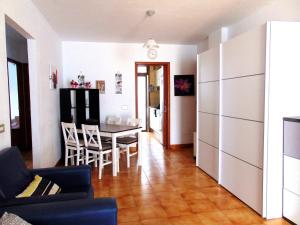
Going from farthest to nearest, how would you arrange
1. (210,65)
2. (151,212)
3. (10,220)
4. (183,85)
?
(183,85) → (210,65) → (151,212) → (10,220)

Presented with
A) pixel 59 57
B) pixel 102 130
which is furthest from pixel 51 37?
pixel 102 130

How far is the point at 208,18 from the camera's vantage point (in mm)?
3900

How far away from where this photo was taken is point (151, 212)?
108 inches

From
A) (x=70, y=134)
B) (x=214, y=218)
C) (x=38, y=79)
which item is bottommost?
(x=214, y=218)

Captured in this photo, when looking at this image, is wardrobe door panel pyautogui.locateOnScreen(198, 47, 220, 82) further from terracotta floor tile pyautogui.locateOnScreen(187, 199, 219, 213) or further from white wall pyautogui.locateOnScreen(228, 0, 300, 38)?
terracotta floor tile pyautogui.locateOnScreen(187, 199, 219, 213)

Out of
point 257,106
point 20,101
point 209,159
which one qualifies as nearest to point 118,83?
point 20,101

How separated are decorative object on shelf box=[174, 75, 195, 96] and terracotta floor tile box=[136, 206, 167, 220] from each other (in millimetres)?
3592

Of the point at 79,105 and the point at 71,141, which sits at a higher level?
the point at 79,105

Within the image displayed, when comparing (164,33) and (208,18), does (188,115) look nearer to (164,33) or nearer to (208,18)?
(164,33)

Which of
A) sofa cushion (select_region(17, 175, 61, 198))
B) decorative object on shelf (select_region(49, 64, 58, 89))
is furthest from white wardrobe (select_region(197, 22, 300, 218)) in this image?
decorative object on shelf (select_region(49, 64, 58, 89))

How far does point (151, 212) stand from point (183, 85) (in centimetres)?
383

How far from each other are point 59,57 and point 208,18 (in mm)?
3124

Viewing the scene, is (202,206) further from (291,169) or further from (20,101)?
(20,101)

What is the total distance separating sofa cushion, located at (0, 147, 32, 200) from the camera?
171 cm
